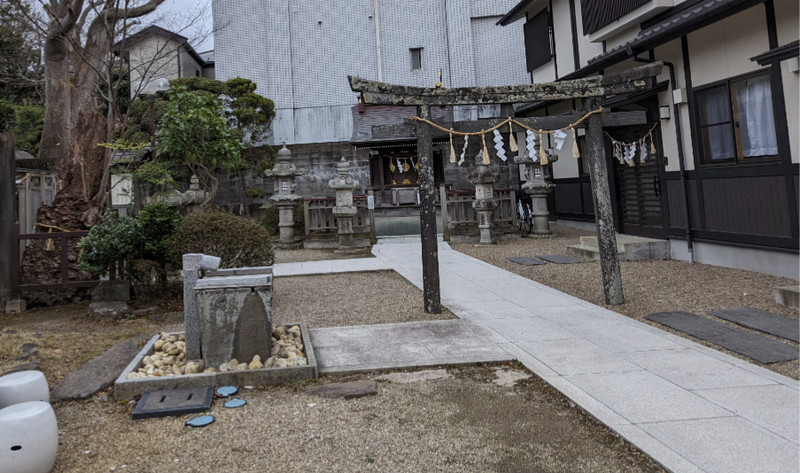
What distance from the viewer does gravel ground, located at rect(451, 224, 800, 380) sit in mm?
6805

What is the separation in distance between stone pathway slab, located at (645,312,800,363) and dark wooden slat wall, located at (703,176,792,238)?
10.6 ft

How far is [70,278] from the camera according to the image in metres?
8.84

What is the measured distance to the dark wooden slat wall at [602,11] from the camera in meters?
11.3

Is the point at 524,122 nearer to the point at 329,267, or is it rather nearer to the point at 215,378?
the point at 215,378

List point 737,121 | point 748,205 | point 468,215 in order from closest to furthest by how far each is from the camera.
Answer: point 748,205 < point 737,121 < point 468,215

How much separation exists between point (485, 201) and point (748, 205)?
6.84m

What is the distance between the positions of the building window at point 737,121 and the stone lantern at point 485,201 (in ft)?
19.0

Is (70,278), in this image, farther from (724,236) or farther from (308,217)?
(724,236)

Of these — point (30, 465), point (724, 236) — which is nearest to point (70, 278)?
point (30, 465)

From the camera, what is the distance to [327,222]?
16.0 metres

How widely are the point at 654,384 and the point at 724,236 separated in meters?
6.60

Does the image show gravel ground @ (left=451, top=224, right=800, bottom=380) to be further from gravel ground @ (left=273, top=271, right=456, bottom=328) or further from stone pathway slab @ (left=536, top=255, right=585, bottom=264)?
gravel ground @ (left=273, top=271, right=456, bottom=328)

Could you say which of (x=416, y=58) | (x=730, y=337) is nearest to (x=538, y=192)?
(x=730, y=337)

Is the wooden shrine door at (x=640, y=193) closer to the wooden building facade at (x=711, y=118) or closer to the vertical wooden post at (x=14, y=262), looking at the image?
the wooden building facade at (x=711, y=118)
